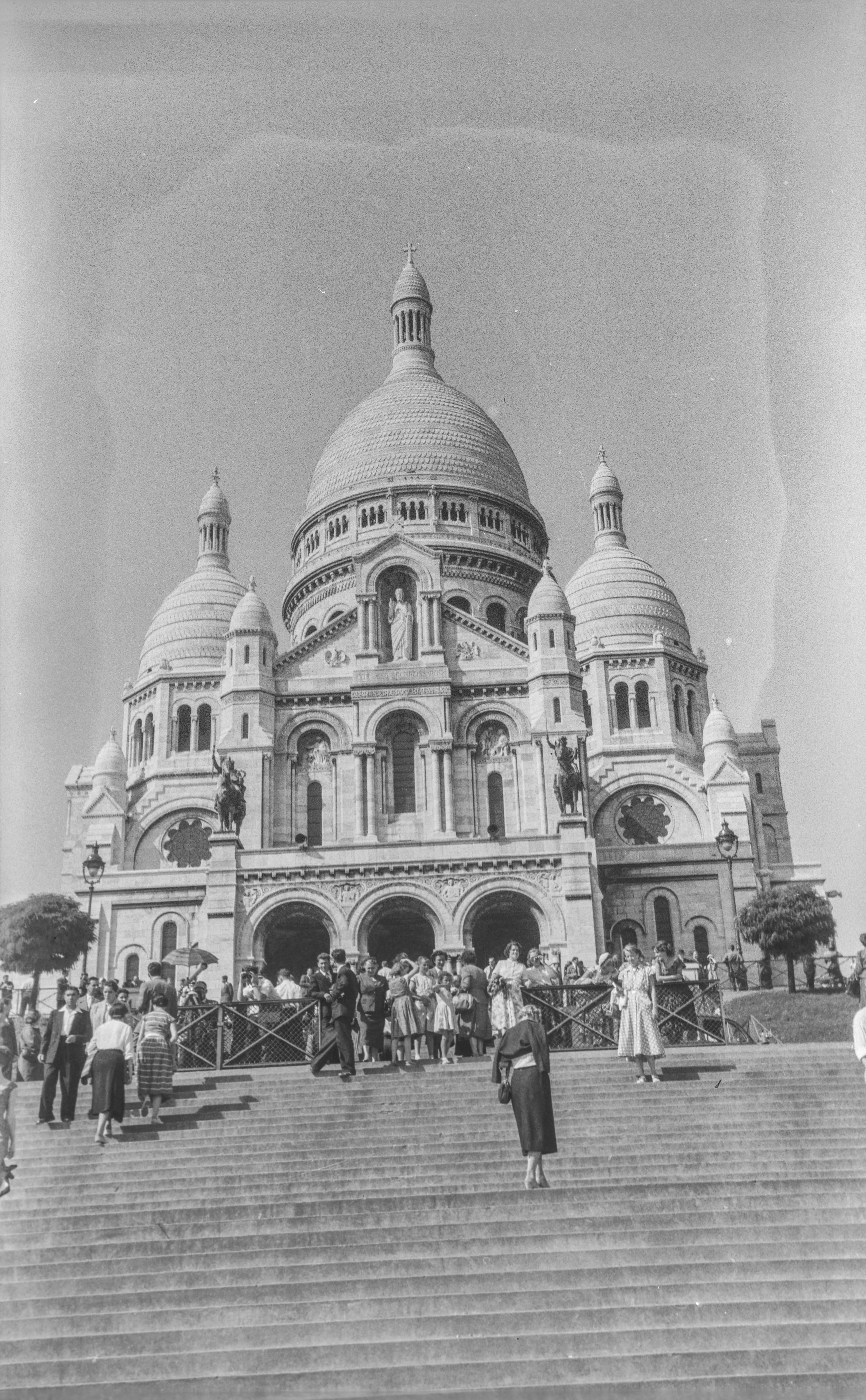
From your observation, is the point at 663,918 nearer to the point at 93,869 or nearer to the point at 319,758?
the point at 319,758

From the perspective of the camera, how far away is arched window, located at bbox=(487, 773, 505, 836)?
41.6 metres

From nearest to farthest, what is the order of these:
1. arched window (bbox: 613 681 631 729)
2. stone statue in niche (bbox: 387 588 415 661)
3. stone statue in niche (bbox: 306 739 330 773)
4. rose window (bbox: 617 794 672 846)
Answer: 1. stone statue in niche (bbox: 306 739 330 773)
2. stone statue in niche (bbox: 387 588 415 661)
3. rose window (bbox: 617 794 672 846)
4. arched window (bbox: 613 681 631 729)

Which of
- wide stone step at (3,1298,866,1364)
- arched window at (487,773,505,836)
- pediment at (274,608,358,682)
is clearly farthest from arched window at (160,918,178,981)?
wide stone step at (3,1298,866,1364)

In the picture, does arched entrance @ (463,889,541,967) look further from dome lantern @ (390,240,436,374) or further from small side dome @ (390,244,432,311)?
small side dome @ (390,244,432,311)

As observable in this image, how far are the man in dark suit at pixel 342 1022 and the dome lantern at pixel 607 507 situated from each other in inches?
1800

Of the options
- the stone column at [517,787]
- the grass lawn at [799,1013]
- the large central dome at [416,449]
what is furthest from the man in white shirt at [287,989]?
the large central dome at [416,449]

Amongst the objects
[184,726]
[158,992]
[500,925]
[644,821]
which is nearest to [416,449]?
[184,726]

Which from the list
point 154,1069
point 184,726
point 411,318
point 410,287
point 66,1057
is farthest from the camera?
point 410,287

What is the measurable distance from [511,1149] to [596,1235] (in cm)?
262

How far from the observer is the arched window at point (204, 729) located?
53000mm

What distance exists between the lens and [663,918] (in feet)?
136

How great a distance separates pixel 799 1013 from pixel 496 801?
16.3 metres

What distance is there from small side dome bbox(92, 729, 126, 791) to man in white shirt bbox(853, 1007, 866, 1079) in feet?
136

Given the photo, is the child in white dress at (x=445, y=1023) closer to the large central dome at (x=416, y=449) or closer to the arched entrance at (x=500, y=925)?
the arched entrance at (x=500, y=925)
